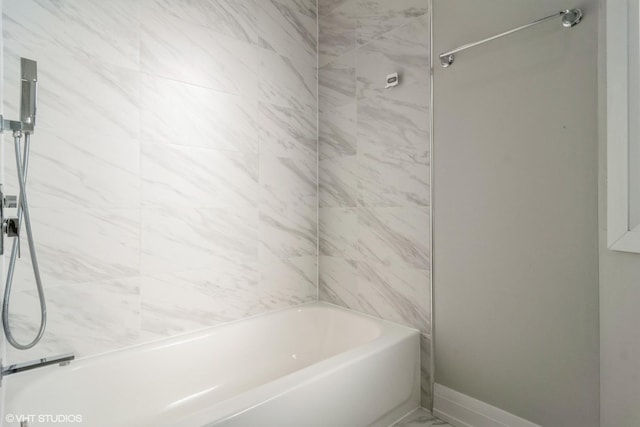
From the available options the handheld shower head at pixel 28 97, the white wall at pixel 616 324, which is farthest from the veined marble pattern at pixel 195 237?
the white wall at pixel 616 324

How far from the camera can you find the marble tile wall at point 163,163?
4.85 feet

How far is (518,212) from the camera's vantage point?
150 cm

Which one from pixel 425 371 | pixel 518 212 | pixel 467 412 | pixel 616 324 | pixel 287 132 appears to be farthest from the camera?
pixel 287 132

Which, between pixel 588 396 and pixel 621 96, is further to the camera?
pixel 588 396

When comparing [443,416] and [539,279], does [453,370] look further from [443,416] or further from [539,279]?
[539,279]

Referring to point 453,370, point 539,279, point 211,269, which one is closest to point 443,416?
point 453,370

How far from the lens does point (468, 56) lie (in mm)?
1650

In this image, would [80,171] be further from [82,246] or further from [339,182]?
[339,182]

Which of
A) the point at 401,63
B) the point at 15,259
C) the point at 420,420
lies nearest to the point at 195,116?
the point at 15,259

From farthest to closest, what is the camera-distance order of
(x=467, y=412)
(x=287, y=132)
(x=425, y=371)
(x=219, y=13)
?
(x=287, y=132)
(x=219, y=13)
(x=425, y=371)
(x=467, y=412)

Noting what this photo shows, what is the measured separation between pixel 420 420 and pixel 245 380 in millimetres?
909

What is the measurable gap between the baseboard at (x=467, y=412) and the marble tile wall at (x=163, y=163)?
975 millimetres

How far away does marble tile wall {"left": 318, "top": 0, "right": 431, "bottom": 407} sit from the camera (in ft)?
6.06

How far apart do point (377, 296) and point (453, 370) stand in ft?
1.74
